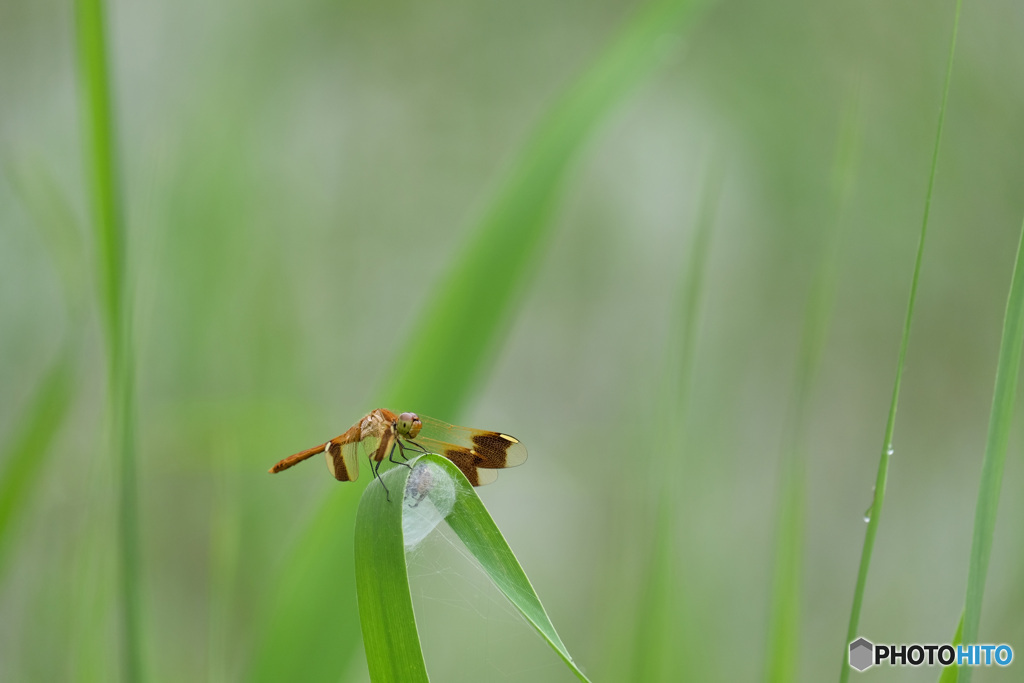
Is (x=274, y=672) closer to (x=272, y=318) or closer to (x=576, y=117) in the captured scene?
(x=576, y=117)

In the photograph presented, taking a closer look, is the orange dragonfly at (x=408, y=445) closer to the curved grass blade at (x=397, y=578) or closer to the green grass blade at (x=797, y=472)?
the curved grass blade at (x=397, y=578)

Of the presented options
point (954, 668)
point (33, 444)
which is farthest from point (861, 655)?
point (33, 444)

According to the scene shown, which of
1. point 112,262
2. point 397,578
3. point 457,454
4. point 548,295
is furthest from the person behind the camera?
point 548,295

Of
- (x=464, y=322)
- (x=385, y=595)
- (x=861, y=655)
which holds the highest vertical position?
(x=464, y=322)

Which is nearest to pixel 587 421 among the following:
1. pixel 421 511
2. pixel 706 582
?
pixel 706 582

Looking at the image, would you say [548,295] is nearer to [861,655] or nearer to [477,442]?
[477,442]

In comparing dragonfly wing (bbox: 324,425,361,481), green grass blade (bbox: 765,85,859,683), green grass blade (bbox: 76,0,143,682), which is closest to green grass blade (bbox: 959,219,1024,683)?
green grass blade (bbox: 765,85,859,683)

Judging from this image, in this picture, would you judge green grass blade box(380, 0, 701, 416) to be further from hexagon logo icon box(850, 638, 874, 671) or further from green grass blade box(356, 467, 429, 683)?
hexagon logo icon box(850, 638, 874, 671)
